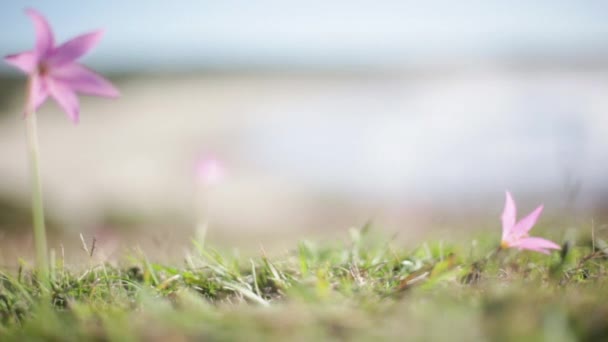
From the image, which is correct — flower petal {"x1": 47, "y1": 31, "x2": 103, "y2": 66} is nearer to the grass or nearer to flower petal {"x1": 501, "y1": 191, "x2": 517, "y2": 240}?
the grass

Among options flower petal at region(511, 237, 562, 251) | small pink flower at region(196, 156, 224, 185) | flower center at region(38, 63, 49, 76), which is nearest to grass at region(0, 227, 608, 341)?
flower petal at region(511, 237, 562, 251)

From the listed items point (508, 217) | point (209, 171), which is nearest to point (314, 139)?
point (209, 171)

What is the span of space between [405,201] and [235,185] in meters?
4.22

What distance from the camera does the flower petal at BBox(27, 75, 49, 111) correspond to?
155 cm

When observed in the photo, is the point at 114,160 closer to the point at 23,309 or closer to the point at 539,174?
the point at 539,174

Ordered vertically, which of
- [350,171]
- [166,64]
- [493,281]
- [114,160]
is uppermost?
[166,64]

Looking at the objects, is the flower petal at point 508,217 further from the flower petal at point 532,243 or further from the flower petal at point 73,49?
the flower petal at point 73,49

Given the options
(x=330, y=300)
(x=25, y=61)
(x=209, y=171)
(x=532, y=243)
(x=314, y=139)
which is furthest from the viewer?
(x=314, y=139)

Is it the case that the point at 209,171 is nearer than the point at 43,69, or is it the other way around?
the point at 43,69

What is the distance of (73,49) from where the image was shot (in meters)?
1.57

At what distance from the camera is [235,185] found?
12000 mm

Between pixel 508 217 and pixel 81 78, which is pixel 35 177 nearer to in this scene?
pixel 81 78

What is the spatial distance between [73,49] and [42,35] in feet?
0.30

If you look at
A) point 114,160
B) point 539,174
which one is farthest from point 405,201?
point 114,160
